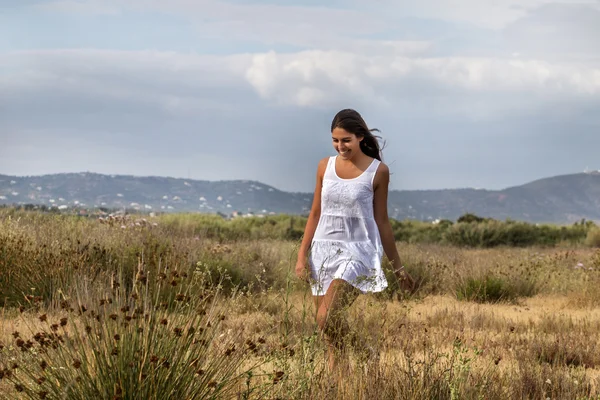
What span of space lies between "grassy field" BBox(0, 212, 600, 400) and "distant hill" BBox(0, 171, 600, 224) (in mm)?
89785

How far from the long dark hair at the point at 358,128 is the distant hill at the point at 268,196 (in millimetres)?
95189

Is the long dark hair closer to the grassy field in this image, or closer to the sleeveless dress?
the sleeveless dress

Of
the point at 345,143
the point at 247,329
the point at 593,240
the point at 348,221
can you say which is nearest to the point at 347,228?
the point at 348,221

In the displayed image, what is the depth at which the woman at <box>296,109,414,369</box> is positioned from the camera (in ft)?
17.6

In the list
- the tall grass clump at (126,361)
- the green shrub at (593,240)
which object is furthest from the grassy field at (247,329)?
the green shrub at (593,240)

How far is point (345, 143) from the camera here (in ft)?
18.3

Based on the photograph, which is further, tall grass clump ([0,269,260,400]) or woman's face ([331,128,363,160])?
woman's face ([331,128,363,160])

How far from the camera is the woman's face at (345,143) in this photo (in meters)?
5.56

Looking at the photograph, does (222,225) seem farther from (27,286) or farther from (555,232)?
(27,286)

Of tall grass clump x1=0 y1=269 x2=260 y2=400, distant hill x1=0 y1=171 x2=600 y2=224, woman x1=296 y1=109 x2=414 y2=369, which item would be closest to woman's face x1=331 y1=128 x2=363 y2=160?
woman x1=296 y1=109 x2=414 y2=369

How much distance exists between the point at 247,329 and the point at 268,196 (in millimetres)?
132915

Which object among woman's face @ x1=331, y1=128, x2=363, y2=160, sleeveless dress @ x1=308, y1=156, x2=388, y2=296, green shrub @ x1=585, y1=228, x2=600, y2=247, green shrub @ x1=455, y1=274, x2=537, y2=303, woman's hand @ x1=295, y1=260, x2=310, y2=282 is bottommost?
green shrub @ x1=455, y1=274, x2=537, y2=303

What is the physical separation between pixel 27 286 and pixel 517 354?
5712mm

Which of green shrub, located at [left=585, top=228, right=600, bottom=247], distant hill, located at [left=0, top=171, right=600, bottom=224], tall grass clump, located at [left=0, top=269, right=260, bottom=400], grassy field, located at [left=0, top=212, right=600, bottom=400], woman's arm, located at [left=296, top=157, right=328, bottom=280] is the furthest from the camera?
distant hill, located at [left=0, top=171, right=600, bottom=224]
